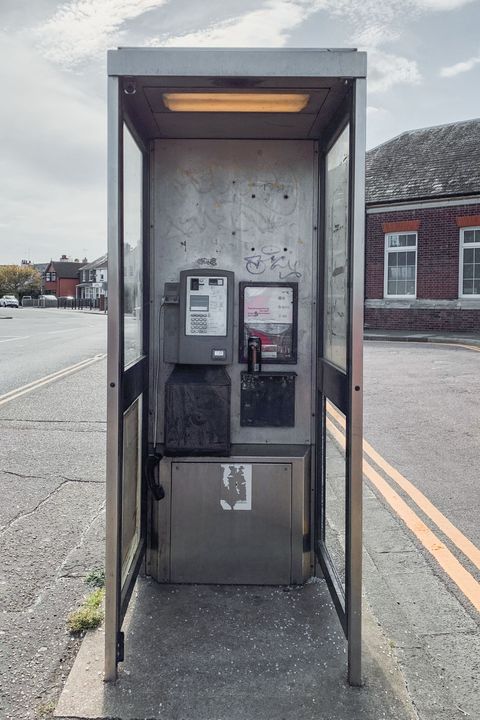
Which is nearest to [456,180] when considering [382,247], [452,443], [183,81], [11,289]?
[382,247]

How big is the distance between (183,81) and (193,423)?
1.73 meters

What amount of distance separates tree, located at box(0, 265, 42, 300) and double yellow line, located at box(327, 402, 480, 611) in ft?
276

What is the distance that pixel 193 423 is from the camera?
362 centimetres

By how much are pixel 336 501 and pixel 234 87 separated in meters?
3.43

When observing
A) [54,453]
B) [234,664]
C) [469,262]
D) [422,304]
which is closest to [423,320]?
[422,304]

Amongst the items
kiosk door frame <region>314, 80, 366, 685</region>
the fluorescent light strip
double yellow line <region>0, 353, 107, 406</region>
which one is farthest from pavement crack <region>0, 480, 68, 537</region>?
double yellow line <region>0, 353, 107, 406</region>

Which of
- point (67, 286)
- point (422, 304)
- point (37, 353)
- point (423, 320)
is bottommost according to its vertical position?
point (37, 353)

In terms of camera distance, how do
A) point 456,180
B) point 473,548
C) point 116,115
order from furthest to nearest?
point 456,180 → point 473,548 → point 116,115

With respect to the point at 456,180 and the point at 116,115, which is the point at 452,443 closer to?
the point at 116,115

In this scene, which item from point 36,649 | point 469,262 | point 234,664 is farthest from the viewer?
point 469,262

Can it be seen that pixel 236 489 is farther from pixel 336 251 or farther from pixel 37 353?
pixel 37 353

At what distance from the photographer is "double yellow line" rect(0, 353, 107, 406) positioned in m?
10.2

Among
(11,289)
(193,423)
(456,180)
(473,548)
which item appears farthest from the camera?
(11,289)

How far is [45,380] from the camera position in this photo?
11.9m
